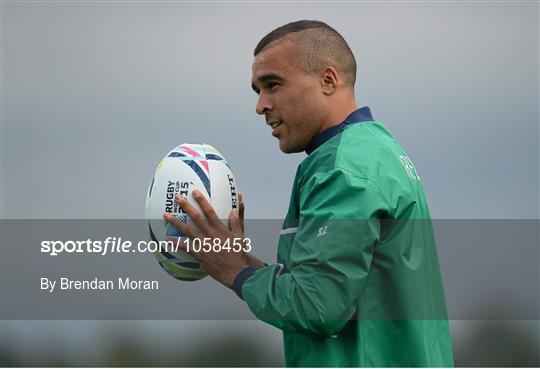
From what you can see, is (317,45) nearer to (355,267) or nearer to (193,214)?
(193,214)

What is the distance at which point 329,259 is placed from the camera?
18.0ft

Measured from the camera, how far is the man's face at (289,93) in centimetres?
626

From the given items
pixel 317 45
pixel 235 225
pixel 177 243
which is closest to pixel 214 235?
pixel 235 225

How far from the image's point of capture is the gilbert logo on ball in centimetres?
664

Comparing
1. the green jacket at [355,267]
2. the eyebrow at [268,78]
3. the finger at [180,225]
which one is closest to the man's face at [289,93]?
the eyebrow at [268,78]

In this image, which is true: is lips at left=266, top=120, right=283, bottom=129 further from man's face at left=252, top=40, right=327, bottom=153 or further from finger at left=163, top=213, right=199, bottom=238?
finger at left=163, top=213, right=199, bottom=238

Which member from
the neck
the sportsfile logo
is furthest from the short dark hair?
the sportsfile logo

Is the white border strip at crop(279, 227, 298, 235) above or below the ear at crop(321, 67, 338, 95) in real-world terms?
below

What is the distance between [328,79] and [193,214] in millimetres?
1308

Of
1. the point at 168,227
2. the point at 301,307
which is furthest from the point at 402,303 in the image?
the point at 168,227

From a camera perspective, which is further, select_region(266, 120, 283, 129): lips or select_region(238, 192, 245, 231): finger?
select_region(238, 192, 245, 231): finger

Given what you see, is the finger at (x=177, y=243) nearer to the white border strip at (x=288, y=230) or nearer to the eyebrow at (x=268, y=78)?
the white border strip at (x=288, y=230)

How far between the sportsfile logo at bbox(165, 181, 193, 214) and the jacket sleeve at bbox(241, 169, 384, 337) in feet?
3.86

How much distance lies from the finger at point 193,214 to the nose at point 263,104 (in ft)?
2.67
